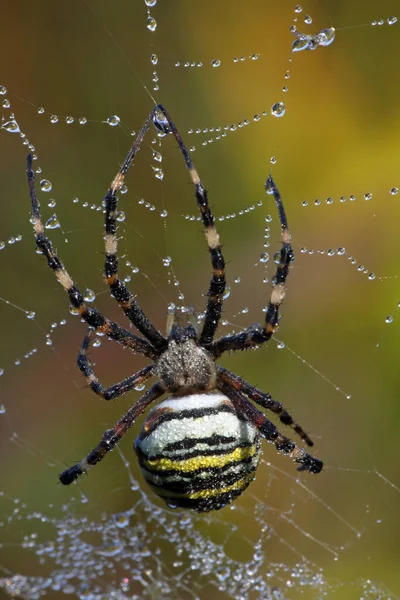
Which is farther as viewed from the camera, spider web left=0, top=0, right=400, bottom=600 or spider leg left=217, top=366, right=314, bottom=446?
spider web left=0, top=0, right=400, bottom=600

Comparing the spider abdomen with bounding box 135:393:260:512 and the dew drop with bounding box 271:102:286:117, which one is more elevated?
the dew drop with bounding box 271:102:286:117

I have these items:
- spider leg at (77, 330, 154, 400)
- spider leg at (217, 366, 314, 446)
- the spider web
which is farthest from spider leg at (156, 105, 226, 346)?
the spider web

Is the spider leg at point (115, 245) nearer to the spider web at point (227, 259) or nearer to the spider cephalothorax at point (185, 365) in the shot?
the spider cephalothorax at point (185, 365)

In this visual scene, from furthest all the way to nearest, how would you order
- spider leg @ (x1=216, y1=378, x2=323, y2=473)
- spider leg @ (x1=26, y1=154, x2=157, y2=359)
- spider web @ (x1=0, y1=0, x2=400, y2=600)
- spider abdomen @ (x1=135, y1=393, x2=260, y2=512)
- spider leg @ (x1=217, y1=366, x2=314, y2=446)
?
spider web @ (x1=0, y1=0, x2=400, y2=600) → spider leg @ (x1=217, y1=366, x2=314, y2=446) → spider leg @ (x1=216, y1=378, x2=323, y2=473) → spider leg @ (x1=26, y1=154, x2=157, y2=359) → spider abdomen @ (x1=135, y1=393, x2=260, y2=512)

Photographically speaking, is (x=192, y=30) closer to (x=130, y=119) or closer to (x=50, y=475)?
(x=130, y=119)

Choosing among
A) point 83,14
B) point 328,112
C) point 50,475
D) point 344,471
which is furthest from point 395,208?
point 50,475

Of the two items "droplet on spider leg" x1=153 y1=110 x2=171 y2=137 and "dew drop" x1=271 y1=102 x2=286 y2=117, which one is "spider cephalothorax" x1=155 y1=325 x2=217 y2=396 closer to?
"droplet on spider leg" x1=153 y1=110 x2=171 y2=137

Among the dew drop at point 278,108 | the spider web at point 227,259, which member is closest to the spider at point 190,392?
the spider web at point 227,259

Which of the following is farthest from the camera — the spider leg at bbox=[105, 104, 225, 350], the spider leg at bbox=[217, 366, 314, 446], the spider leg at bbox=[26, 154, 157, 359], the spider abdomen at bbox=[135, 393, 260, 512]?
the spider leg at bbox=[217, 366, 314, 446]
